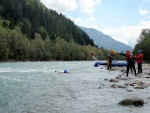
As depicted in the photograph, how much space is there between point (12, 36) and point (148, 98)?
10911 cm

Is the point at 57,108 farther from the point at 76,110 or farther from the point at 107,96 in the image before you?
the point at 107,96

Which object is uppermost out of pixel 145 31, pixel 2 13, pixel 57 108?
pixel 2 13

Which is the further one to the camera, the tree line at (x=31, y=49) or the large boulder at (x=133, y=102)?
the tree line at (x=31, y=49)

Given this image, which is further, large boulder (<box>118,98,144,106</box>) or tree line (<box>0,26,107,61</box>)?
tree line (<box>0,26,107,61</box>)

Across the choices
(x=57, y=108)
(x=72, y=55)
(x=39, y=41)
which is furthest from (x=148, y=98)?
(x=72, y=55)

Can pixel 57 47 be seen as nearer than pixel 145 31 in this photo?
No

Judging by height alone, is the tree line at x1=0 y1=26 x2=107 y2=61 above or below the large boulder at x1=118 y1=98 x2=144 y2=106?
above

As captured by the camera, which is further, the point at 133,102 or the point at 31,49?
the point at 31,49

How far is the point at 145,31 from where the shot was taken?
132625 mm

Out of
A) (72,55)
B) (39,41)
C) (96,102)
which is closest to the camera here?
(96,102)

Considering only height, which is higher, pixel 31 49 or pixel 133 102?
pixel 31 49

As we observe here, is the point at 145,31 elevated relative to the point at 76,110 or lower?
elevated

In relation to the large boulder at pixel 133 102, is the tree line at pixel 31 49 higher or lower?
higher

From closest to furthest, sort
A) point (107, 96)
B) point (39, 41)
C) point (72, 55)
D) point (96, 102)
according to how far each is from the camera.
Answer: point (96, 102) → point (107, 96) → point (39, 41) → point (72, 55)
